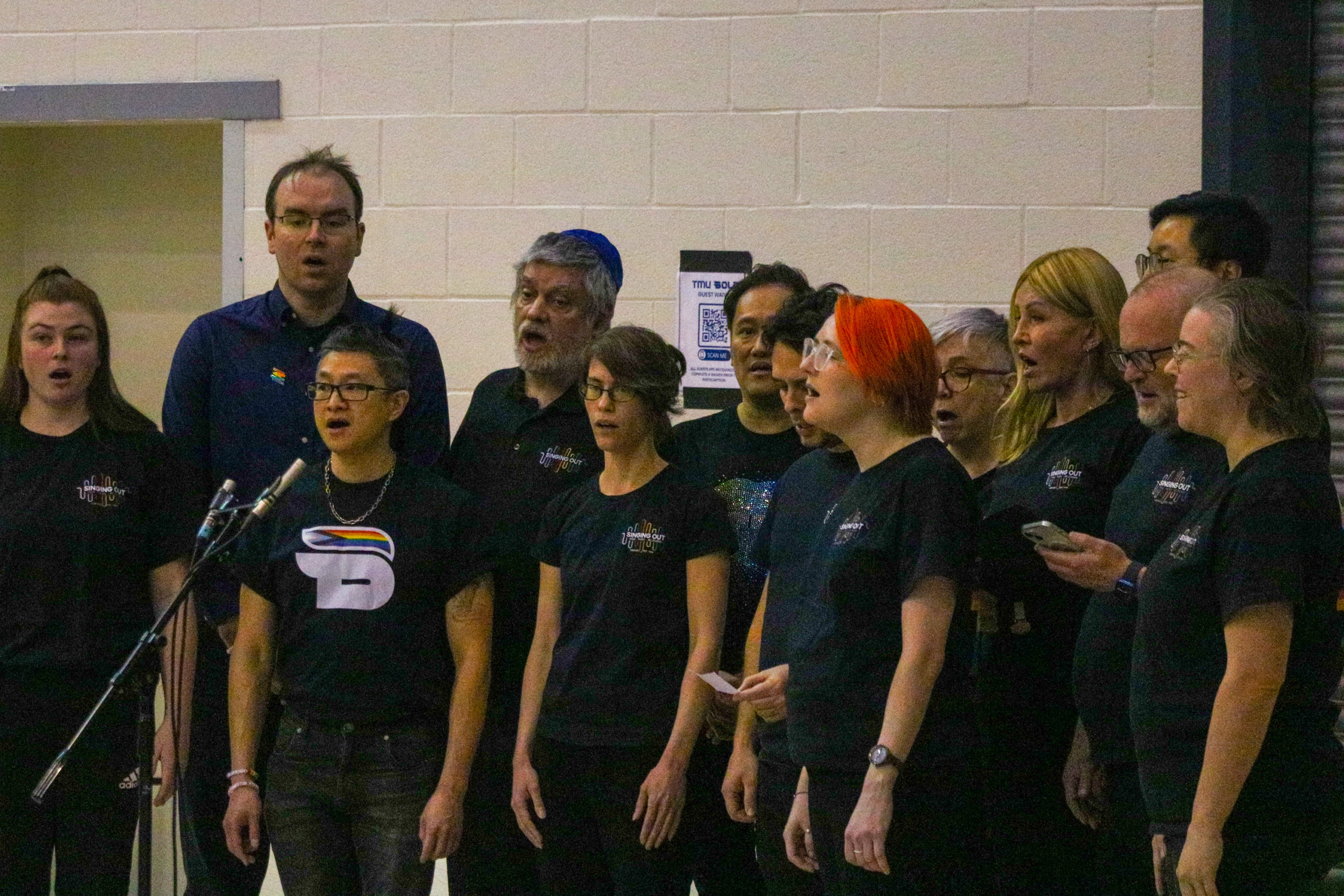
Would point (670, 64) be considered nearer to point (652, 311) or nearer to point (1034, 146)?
point (652, 311)

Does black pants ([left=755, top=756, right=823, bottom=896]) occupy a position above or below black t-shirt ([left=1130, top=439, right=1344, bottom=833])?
below

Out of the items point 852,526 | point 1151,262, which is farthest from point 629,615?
point 1151,262

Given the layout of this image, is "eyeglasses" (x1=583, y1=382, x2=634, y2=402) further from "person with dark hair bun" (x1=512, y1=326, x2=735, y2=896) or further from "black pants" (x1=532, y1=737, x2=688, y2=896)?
"black pants" (x1=532, y1=737, x2=688, y2=896)

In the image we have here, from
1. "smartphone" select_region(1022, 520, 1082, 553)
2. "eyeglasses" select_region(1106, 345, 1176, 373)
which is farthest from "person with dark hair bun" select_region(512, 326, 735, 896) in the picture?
"eyeglasses" select_region(1106, 345, 1176, 373)

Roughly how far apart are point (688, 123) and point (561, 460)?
1.35 meters

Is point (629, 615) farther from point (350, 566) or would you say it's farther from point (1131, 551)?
point (1131, 551)

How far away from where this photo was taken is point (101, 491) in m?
2.87

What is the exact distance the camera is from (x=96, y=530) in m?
2.85

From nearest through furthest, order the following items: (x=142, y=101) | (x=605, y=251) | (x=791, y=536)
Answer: (x=791, y=536), (x=605, y=251), (x=142, y=101)

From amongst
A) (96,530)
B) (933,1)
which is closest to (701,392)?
(933,1)

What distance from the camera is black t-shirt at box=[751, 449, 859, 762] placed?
94.7 inches

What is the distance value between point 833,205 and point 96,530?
1.94 metres

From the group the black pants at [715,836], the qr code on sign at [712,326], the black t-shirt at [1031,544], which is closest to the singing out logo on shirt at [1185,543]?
the black t-shirt at [1031,544]

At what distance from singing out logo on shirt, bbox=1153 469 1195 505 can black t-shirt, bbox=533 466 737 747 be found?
75 centimetres
